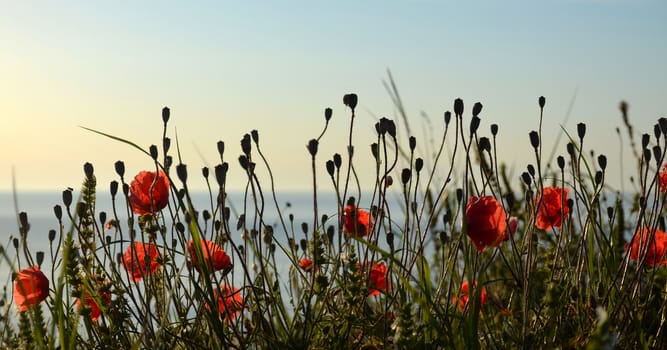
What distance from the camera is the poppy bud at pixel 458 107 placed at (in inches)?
82.3

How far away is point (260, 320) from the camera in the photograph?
201 cm

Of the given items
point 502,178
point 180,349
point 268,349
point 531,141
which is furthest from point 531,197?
point 502,178

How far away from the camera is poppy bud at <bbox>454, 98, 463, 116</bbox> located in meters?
2.09

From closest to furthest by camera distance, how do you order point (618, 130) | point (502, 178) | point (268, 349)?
point (268, 349)
point (618, 130)
point (502, 178)

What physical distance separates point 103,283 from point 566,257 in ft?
3.89

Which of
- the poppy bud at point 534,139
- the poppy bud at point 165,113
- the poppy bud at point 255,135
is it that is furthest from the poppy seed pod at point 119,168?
the poppy bud at point 534,139

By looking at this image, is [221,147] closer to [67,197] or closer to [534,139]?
[67,197]

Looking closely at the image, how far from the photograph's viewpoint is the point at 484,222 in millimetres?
1914

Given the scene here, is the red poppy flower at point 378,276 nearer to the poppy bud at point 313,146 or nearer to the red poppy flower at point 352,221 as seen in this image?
the red poppy flower at point 352,221

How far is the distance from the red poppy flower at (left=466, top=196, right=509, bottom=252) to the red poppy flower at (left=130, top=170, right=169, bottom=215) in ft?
2.44

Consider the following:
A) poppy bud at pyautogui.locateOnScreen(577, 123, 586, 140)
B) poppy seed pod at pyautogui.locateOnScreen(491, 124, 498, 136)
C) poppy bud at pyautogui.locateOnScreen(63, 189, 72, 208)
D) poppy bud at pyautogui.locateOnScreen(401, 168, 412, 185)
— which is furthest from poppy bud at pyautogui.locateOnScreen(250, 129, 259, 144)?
poppy bud at pyautogui.locateOnScreen(577, 123, 586, 140)

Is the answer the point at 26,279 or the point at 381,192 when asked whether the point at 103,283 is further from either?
the point at 381,192

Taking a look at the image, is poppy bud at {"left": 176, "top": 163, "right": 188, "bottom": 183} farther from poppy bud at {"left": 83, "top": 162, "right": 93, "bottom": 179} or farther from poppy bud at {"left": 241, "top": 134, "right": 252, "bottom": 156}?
poppy bud at {"left": 83, "top": 162, "right": 93, "bottom": 179}

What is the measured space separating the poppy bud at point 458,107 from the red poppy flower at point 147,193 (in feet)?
2.31
